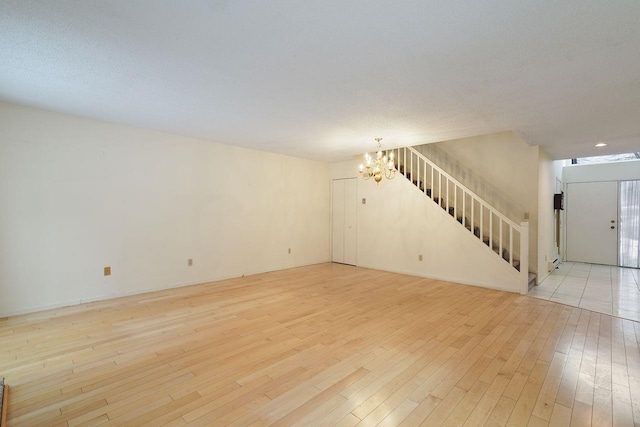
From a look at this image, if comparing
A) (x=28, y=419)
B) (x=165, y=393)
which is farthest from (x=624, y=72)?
(x=28, y=419)

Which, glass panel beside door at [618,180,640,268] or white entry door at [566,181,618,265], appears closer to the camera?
glass panel beside door at [618,180,640,268]

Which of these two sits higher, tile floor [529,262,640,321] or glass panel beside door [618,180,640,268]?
glass panel beside door [618,180,640,268]

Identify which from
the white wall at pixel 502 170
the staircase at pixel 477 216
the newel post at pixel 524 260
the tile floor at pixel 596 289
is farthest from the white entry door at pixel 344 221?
the tile floor at pixel 596 289

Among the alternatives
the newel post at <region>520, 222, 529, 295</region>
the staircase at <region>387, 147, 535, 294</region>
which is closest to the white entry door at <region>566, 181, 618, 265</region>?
the staircase at <region>387, 147, 535, 294</region>

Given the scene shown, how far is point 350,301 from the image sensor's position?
4.17 meters

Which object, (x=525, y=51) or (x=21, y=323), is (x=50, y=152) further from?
(x=525, y=51)

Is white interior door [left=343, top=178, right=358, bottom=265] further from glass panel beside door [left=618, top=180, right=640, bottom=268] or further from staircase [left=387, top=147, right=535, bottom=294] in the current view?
glass panel beside door [left=618, top=180, right=640, bottom=268]

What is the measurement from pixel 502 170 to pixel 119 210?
706cm

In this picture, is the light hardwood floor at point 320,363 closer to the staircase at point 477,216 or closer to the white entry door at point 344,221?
the staircase at point 477,216

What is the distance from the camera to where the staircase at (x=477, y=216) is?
4754 millimetres

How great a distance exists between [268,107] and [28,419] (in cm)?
335

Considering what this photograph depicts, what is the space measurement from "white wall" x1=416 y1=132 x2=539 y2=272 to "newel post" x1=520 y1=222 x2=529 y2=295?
0.87 metres

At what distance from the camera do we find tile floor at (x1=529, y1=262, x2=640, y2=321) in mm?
3998

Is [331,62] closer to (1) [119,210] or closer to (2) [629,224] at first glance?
(1) [119,210]
